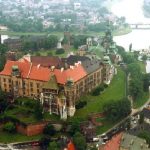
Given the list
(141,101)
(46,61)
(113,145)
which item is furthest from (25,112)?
(141,101)

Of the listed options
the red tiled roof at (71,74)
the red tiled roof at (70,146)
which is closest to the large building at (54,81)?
the red tiled roof at (71,74)

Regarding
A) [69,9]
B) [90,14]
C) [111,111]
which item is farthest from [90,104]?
[69,9]

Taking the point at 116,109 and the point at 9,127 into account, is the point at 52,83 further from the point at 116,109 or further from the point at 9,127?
the point at 116,109

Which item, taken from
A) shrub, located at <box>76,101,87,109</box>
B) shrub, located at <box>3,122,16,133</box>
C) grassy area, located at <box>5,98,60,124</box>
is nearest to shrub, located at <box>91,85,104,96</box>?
shrub, located at <box>76,101,87,109</box>

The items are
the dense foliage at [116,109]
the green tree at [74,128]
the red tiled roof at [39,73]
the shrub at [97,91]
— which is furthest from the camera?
the shrub at [97,91]

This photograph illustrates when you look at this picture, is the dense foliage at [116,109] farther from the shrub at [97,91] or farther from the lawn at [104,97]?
the shrub at [97,91]
